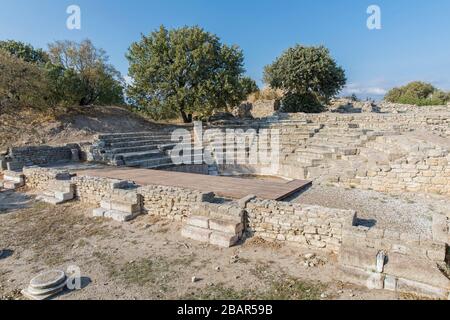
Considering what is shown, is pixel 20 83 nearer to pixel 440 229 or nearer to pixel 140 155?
pixel 140 155

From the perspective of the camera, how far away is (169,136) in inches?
593

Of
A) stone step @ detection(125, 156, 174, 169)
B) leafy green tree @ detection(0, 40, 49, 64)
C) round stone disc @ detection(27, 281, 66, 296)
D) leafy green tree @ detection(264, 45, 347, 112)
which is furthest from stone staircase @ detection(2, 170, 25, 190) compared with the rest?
leafy green tree @ detection(264, 45, 347, 112)

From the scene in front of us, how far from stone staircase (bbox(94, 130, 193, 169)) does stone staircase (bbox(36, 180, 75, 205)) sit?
283 cm

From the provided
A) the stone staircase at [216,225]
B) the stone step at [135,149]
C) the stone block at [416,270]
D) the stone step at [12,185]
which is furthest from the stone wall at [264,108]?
the stone block at [416,270]

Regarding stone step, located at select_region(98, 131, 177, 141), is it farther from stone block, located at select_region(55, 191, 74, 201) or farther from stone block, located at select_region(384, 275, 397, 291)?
stone block, located at select_region(384, 275, 397, 291)

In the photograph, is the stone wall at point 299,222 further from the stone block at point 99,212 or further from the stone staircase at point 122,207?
the stone block at point 99,212

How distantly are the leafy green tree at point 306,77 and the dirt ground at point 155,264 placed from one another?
18138mm

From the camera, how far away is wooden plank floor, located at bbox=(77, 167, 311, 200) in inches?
250

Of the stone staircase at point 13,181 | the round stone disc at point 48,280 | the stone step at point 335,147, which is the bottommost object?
the round stone disc at point 48,280

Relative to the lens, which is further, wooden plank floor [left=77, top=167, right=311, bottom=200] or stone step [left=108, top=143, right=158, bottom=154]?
stone step [left=108, top=143, right=158, bottom=154]

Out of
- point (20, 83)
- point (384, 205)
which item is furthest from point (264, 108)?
point (384, 205)

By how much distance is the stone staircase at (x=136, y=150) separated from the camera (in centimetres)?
1093
